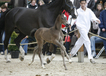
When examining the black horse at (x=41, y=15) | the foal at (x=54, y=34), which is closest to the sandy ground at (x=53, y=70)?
the foal at (x=54, y=34)

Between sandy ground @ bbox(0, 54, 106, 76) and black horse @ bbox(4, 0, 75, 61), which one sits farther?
black horse @ bbox(4, 0, 75, 61)

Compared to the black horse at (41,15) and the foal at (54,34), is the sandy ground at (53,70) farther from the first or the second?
the black horse at (41,15)

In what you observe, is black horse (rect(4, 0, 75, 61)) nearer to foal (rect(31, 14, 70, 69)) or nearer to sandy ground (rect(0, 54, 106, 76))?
foal (rect(31, 14, 70, 69))

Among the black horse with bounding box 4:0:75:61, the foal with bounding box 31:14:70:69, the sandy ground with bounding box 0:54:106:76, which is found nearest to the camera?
the sandy ground with bounding box 0:54:106:76

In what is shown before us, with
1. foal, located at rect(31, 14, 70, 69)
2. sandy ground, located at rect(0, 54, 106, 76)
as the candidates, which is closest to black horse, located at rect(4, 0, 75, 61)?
foal, located at rect(31, 14, 70, 69)

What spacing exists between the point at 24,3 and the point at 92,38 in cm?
343

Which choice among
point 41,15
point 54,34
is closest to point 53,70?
point 54,34

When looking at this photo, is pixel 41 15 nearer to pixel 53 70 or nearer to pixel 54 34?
pixel 54 34

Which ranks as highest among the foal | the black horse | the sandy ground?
the black horse

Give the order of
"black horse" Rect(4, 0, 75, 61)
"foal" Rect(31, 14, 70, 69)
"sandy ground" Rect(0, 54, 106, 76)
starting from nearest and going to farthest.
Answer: "sandy ground" Rect(0, 54, 106, 76), "foal" Rect(31, 14, 70, 69), "black horse" Rect(4, 0, 75, 61)

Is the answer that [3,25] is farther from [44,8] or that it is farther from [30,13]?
[44,8]

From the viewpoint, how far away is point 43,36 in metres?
6.09

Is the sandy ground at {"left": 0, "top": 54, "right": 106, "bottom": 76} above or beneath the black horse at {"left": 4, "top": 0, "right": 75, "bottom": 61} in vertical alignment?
beneath

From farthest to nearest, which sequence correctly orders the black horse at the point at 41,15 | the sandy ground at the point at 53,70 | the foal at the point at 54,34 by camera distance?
the black horse at the point at 41,15, the foal at the point at 54,34, the sandy ground at the point at 53,70
